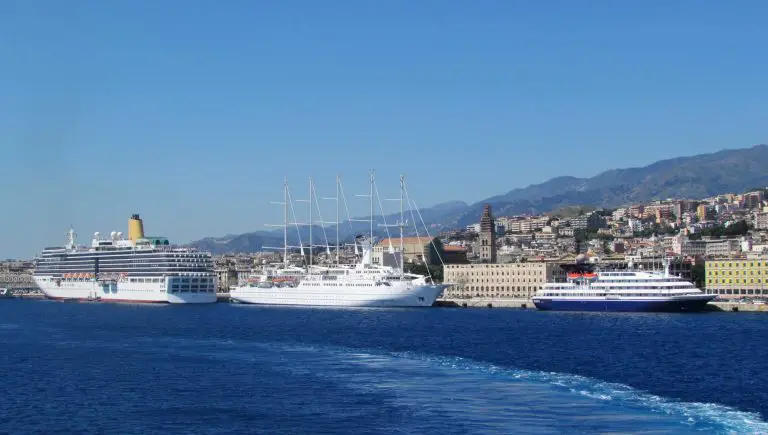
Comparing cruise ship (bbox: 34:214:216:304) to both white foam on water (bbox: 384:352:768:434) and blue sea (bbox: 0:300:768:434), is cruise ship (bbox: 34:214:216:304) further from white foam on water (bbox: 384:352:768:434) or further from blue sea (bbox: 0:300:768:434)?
white foam on water (bbox: 384:352:768:434)

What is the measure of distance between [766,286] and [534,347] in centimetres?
4425

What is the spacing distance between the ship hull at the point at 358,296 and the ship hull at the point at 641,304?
467 inches

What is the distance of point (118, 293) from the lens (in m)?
95.6

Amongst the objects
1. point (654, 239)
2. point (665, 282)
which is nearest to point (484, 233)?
point (654, 239)

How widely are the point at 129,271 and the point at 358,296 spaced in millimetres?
27880

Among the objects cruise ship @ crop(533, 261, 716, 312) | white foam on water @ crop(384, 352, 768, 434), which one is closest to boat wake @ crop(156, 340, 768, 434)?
white foam on water @ crop(384, 352, 768, 434)

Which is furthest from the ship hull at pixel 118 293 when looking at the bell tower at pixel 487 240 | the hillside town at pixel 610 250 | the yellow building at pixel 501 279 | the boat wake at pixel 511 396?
the boat wake at pixel 511 396

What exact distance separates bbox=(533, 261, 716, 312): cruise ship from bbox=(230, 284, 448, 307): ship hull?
32.8 feet

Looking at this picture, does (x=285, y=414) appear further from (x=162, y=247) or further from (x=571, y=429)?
(x=162, y=247)

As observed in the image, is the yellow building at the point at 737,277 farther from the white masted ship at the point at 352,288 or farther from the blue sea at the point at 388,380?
the blue sea at the point at 388,380

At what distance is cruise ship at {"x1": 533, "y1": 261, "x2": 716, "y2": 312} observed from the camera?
6456 cm

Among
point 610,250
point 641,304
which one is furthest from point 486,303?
point 610,250

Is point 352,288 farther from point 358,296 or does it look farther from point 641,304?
point 641,304

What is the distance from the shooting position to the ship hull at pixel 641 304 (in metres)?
64.2
